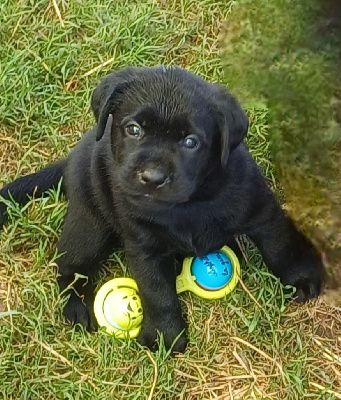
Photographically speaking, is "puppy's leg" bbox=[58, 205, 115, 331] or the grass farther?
"puppy's leg" bbox=[58, 205, 115, 331]

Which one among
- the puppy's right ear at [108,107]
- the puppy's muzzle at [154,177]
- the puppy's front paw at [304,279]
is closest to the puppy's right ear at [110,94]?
the puppy's right ear at [108,107]

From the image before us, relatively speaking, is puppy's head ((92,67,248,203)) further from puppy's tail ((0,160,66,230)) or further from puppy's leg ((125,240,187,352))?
puppy's tail ((0,160,66,230))

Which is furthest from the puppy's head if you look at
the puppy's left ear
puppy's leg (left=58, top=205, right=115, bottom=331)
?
puppy's leg (left=58, top=205, right=115, bottom=331)

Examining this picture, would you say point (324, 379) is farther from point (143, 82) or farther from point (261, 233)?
point (143, 82)

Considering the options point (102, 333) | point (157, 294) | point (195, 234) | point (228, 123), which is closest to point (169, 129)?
point (228, 123)

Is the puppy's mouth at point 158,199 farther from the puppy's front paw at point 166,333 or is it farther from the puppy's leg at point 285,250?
the puppy's front paw at point 166,333

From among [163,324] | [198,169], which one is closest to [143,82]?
[198,169]
